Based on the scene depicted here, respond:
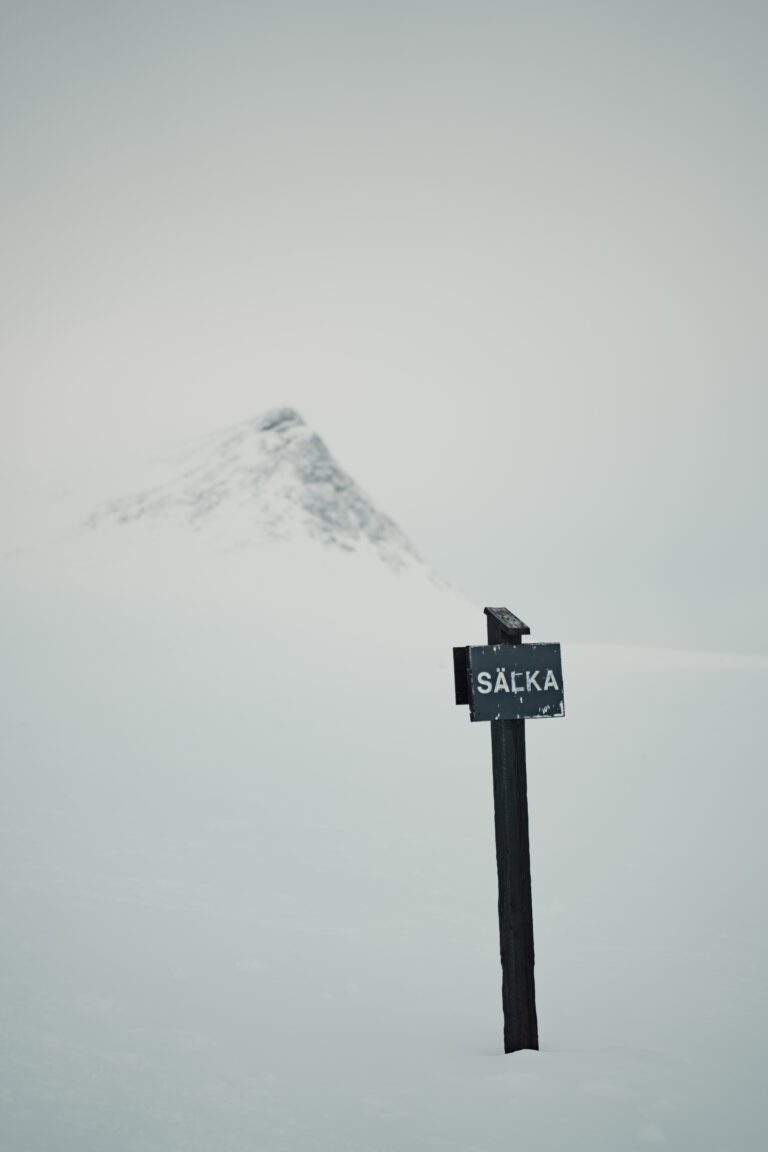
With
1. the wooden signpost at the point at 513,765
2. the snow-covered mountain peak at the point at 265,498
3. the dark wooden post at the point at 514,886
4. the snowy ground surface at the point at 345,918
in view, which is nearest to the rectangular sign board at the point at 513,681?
the wooden signpost at the point at 513,765

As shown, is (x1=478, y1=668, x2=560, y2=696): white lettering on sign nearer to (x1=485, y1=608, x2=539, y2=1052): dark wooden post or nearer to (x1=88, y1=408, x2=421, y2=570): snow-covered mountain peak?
(x1=485, y1=608, x2=539, y2=1052): dark wooden post

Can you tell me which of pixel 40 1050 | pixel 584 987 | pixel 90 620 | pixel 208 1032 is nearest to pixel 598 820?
pixel 584 987

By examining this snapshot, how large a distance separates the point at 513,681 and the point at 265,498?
1328 inches

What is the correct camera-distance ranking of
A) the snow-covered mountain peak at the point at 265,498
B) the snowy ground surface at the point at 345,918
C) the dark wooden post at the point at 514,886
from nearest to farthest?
the snowy ground surface at the point at 345,918 → the dark wooden post at the point at 514,886 → the snow-covered mountain peak at the point at 265,498

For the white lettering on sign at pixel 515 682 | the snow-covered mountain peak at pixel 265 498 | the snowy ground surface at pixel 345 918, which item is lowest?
the snowy ground surface at pixel 345 918

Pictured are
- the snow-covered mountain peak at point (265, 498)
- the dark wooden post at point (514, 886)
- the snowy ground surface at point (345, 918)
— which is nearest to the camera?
the snowy ground surface at point (345, 918)

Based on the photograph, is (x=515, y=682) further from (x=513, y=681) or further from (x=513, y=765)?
(x=513, y=765)

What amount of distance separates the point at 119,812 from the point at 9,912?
82.6 inches

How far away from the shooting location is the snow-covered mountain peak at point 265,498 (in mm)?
34750

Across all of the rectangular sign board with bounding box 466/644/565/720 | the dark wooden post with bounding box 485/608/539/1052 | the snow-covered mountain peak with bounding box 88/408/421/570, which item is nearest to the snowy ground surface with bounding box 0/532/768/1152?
the dark wooden post with bounding box 485/608/539/1052

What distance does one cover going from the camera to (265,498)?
37.2 metres

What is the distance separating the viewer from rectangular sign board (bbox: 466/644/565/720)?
13.6 feet

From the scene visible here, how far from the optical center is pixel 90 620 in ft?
52.9

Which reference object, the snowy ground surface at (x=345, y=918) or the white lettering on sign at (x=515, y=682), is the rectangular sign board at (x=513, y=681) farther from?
the snowy ground surface at (x=345, y=918)
